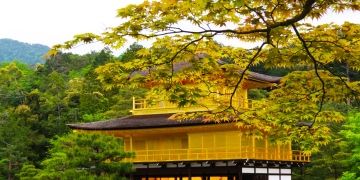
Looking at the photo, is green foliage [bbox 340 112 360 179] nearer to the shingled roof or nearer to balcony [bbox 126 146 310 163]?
balcony [bbox 126 146 310 163]

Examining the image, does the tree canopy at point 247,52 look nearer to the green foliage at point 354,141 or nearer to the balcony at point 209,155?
the balcony at point 209,155

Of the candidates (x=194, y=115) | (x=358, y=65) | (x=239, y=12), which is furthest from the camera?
(x=194, y=115)

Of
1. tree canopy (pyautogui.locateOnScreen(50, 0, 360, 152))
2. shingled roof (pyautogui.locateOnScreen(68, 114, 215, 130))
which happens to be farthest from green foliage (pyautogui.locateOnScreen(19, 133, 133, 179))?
tree canopy (pyautogui.locateOnScreen(50, 0, 360, 152))

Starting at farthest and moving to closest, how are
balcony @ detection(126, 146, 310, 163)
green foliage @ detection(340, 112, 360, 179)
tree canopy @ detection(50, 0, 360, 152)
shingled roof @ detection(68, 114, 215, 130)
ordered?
green foliage @ detection(340, 112, 360, 179), shingled roof @ detection(68, 114, 215, 130), balcony @ detection(126, 146, 310, 163), tree canopy @ detection(50, 0, 360, 152)

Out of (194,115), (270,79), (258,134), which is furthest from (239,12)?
(270,79)

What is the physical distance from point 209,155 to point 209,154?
1.9 inches

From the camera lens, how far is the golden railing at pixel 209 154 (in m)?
28.5

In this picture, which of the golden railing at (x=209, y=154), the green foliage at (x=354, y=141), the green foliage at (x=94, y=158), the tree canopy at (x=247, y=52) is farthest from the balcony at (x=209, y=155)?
the tree canopy at (x=247, y=52)

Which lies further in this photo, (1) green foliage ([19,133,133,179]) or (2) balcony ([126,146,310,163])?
(2) balcony ([126,146,310,163])

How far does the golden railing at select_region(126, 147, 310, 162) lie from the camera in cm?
2847

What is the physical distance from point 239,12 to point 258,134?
4.46 metres

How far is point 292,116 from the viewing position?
40.2ft

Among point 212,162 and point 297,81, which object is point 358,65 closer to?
point 297,81

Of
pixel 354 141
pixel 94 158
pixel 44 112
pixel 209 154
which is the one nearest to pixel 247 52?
pixel 94 158
